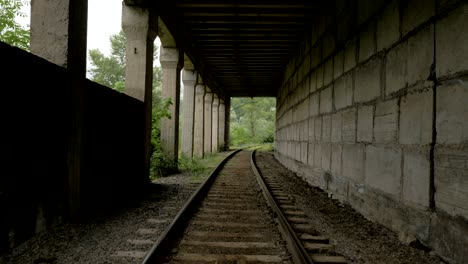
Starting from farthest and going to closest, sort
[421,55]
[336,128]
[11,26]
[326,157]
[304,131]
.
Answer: [11,26]
[304,131]
[326,157]
[336,128]
[421,55]

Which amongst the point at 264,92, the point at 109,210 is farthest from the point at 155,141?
A: the point at 264,92

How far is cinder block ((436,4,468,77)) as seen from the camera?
8.08 ft

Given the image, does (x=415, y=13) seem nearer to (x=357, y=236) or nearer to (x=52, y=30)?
(x=357, y=236)

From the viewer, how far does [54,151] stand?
3.37m

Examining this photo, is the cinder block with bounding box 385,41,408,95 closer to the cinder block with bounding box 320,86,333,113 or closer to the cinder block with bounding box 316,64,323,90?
the cinder block with bounding box 320,86,333,113

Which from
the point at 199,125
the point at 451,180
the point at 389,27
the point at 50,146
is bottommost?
the point at 451,180

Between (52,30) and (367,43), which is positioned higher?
(367,43)

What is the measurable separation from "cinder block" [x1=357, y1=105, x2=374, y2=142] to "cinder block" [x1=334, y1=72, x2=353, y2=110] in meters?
0.51

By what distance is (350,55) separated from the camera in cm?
510

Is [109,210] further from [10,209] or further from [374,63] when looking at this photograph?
[374,63]

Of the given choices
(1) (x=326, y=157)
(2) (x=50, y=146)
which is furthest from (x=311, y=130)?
(2) (x=50, y=146)

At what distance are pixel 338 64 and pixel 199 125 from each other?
11.0 m

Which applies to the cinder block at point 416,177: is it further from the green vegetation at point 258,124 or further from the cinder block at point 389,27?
the green vegetation at point 258,124

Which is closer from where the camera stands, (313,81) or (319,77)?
(319,77)
